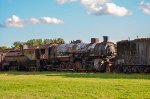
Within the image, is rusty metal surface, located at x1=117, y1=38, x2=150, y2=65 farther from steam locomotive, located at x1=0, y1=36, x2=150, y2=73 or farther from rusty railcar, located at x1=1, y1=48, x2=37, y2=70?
rusty railcar, located at x1=1, y1=48, x2=37, y2=70

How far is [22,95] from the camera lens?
1752cm

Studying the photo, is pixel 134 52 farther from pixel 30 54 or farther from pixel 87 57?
pixel 30 54

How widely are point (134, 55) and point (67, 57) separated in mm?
11527

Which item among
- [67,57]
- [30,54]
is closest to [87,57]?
[67,57]

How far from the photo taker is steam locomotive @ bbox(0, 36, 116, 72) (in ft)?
149

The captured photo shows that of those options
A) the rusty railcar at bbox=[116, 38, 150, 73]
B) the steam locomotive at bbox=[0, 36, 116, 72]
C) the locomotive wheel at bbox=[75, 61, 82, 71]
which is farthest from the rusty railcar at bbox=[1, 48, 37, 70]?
the rusty railcar at bbox=[116, 38, 150, 73]

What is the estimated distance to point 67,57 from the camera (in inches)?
1954

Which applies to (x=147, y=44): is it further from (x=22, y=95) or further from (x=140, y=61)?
(x=22, y=95)

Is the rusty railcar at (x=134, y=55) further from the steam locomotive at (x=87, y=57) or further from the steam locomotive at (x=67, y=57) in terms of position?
the steam locomotive at (x=67, y=57)

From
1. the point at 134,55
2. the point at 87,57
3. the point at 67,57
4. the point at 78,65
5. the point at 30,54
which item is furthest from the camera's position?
the point at 30,54

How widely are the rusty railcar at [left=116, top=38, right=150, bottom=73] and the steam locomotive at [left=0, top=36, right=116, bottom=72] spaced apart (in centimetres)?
207

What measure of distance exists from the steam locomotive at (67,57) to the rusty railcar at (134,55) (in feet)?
6.80

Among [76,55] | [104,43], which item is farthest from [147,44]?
[76,55]

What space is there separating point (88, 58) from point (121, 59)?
5.82m
